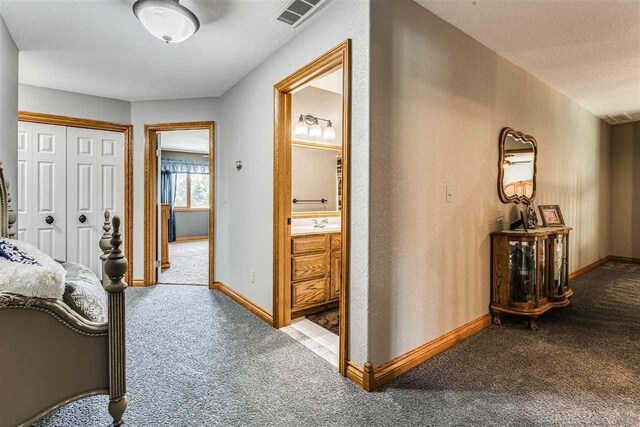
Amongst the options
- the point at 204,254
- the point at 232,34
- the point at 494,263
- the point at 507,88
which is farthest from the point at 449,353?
the point at 204,254

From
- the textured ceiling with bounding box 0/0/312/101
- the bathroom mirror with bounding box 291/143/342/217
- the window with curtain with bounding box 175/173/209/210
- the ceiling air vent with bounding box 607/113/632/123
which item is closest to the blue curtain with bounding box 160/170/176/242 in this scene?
the window with curtain with bounding box 175/173/209/210

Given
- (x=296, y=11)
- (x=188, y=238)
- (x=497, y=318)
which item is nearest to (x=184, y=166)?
(x=188, y=238)

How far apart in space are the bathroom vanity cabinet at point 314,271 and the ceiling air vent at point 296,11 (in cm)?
171

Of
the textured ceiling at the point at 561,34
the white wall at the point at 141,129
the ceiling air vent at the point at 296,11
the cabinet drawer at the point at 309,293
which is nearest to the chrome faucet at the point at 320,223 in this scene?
the cabinet drawer at the point at 309,293

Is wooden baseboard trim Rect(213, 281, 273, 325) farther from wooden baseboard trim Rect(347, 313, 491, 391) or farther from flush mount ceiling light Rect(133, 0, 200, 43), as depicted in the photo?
flush mount ceiling light Rect(133, 0, 200, 43)

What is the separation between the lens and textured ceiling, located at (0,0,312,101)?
7.22 feet

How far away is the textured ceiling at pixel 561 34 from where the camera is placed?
2.21 m

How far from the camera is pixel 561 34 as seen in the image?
102 inches

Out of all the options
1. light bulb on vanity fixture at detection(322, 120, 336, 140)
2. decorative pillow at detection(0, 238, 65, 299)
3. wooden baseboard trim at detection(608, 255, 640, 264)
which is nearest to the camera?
decorative pillow at detection(0, 238, 65, 299)

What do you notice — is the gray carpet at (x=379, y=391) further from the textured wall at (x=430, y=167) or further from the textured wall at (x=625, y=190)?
the textured wall at (x=625, y=190)

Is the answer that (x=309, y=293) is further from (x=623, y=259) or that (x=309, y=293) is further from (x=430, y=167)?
(x=623, y=259)

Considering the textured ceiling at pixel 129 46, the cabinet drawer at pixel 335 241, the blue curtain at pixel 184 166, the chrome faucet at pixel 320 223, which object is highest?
the textured ceiling at pixel 129 46

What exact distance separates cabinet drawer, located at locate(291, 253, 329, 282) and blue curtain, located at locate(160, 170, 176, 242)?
21.7 ft

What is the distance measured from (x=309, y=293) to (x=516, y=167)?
2.38m
